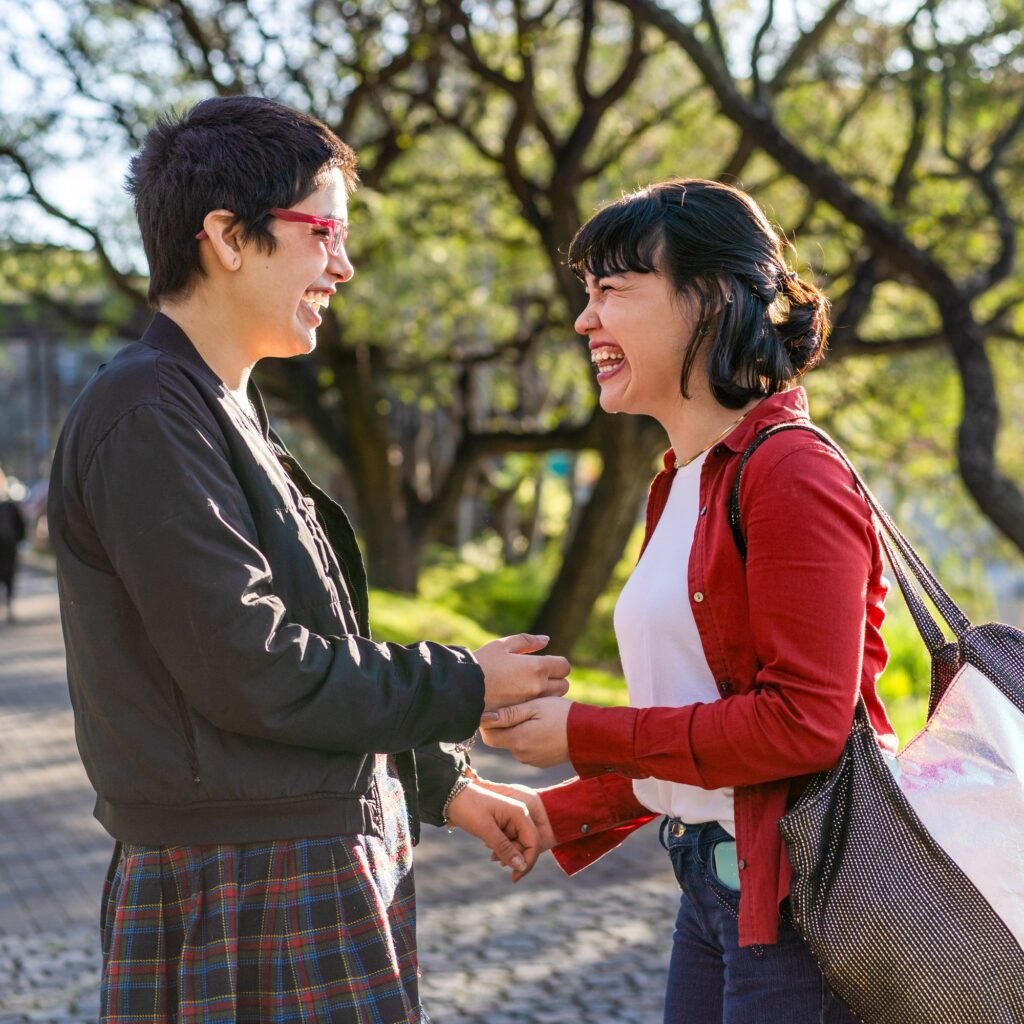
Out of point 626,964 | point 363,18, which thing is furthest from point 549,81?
point 626,964

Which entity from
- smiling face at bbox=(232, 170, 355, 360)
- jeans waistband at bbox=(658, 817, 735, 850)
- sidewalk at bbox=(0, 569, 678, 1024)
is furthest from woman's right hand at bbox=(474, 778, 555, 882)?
sidewalk at bbox=(0, 569, 678, 1024)

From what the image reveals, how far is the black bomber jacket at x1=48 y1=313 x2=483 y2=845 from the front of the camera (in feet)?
6.70

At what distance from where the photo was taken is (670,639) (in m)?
2.35

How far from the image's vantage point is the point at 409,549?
18.6m

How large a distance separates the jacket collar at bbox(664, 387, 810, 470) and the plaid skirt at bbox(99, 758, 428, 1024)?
83 centimetres

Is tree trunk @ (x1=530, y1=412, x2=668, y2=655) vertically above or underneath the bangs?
underneath

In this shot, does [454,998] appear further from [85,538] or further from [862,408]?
[862,408]

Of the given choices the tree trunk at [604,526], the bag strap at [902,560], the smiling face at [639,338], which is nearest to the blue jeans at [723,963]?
the bag strap at [902,560]

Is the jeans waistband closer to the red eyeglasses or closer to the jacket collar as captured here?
the jacket collar

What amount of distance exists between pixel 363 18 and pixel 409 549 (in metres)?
7.26

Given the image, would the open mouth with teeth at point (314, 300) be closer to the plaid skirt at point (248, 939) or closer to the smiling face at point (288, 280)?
the smiling face at point (288, 280)

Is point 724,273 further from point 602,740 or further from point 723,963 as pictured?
point 723,963

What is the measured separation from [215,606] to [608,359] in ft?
2.76

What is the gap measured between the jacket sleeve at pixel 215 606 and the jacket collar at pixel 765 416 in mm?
619
